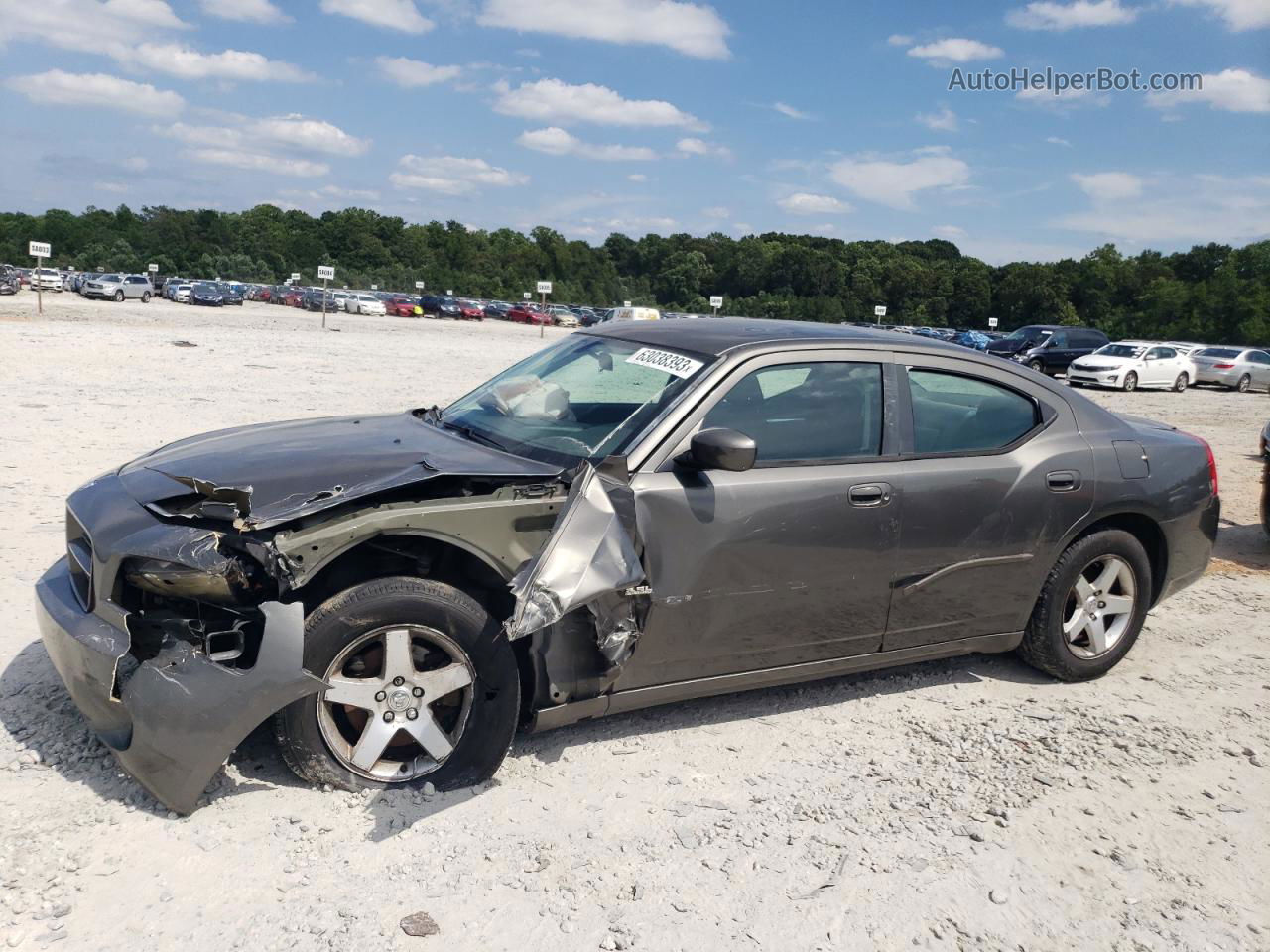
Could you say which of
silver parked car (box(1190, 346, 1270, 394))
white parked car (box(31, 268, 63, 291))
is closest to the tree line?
white parked car (box(31, 268, 63, 291))

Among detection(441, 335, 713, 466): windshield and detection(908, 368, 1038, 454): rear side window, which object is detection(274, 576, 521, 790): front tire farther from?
detection(908, 368, 1038, 454): rear side window

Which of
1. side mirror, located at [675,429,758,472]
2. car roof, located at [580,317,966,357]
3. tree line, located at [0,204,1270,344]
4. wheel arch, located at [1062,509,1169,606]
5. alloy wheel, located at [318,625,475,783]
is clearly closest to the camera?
alloy wheel, located at [318,625,475,783]

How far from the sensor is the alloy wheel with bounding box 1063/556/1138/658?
5.01m

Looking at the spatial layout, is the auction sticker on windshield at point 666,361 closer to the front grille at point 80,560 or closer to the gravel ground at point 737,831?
the gravel ground at point 737,831

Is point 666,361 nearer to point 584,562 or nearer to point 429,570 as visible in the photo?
point 584,562

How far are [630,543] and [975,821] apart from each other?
1.61m

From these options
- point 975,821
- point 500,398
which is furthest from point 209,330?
point 975,821

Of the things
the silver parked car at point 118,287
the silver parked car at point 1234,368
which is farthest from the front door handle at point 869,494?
the silver parked car at point 118,287

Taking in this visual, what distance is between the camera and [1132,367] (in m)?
30.4

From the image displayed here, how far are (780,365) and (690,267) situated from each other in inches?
4911

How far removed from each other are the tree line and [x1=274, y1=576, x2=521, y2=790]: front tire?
78192 millimetres

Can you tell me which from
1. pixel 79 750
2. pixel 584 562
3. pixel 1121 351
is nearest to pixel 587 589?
pixel 584 562

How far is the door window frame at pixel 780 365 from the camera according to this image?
12.8 feet

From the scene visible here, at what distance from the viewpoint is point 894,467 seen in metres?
4.36
